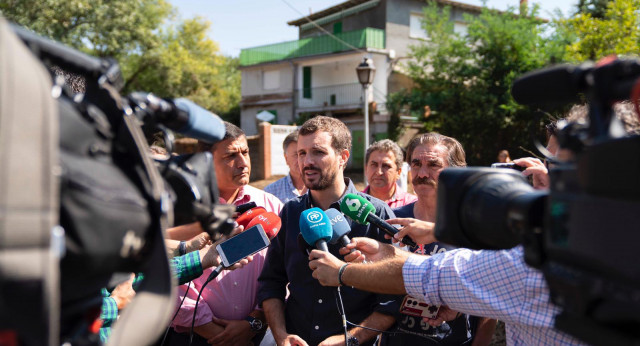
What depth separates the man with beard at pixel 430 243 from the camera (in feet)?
9.20

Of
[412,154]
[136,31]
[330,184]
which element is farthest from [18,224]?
[136,31]

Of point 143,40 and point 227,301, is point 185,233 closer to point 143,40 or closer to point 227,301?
point 227,301

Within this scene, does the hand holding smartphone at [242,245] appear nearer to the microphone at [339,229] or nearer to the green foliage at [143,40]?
the microphone at [339,229]

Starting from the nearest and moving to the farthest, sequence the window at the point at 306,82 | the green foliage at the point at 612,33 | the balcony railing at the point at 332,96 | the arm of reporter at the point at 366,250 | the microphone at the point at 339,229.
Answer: the arm of reporter at the point at 366,250
the microphone at the point at 339,229
the green foliage at the point at 612,33
the balcony railing at the point at 332,96
the window at the point at 306,82

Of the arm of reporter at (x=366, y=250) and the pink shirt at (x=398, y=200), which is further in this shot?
the pink shirt at (x=398, y=200)

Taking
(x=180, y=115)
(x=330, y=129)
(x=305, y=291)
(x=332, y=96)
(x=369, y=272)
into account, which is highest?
(x=332, y=96)

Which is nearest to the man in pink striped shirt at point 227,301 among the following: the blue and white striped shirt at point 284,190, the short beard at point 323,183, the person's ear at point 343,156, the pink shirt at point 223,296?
the pink shirt at point 223,296

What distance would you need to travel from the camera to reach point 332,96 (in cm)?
2709

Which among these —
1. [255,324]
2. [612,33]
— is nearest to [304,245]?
[255,324]

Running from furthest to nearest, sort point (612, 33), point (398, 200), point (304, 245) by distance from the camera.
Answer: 1. point (612, 33)
2. point (398, 200)
3. point (304, 245)

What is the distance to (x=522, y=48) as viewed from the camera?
17.8 metres

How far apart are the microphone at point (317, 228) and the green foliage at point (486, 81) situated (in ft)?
52.2

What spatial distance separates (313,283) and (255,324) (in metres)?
0.51

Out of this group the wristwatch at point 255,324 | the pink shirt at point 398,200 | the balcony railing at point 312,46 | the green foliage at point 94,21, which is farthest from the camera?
the balcony railing at point 312,46
